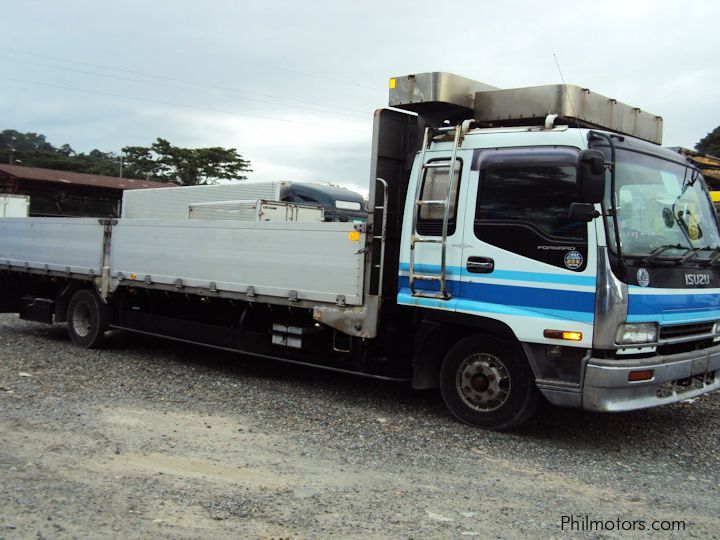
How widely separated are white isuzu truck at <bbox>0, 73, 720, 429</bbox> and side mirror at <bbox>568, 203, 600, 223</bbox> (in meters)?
0.01

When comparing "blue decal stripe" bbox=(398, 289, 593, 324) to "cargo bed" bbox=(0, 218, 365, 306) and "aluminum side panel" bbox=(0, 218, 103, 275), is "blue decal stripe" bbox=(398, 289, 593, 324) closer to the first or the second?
"cargo bed" bbox=(0, 218, 365, 306)

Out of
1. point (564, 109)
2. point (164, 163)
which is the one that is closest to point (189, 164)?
point (164, 163)

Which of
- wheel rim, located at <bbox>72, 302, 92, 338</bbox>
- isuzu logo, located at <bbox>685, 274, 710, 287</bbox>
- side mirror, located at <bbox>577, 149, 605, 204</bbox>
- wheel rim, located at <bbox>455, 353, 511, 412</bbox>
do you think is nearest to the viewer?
side mirror, located at <bbox>577, 149, 605, 204</bbox>

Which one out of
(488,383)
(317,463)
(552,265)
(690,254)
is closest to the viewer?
(317,463)

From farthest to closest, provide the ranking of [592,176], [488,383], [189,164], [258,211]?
1. [189,164]
2. [258,211]
3. [488,383]
4. [592,176]

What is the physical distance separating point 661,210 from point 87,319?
8.34 meters

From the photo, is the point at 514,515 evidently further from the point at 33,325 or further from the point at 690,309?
the point at 33,325

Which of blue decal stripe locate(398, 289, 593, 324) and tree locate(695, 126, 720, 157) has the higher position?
tree locate(695, 126, 720, 157)

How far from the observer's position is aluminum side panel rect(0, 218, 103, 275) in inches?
396

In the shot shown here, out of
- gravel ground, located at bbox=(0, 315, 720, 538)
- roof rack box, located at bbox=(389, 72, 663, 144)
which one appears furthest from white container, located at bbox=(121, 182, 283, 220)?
roof rack box, located at bbox=(389, 72, 663, 144)

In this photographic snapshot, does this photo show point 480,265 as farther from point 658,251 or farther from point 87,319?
point 87,319

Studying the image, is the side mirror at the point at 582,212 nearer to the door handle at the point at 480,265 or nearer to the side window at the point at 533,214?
the side window at the point at 533,214

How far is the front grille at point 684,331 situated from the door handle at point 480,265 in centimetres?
153

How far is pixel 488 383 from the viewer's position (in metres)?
6.21
